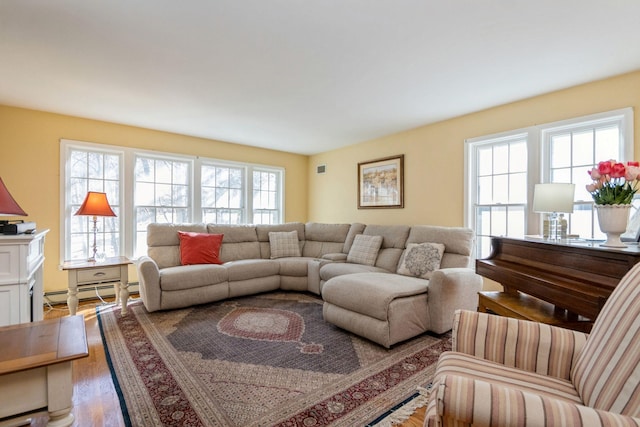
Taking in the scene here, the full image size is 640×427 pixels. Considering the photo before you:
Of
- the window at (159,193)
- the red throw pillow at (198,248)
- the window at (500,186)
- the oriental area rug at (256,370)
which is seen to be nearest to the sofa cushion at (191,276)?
the red throw pillow at (198,248)

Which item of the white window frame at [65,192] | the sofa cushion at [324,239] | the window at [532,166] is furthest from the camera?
the sofa cushion at [324,239]

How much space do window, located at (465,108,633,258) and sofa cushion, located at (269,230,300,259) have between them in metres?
2.50

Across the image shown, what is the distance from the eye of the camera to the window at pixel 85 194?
3.78 metres

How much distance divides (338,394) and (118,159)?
418 cm

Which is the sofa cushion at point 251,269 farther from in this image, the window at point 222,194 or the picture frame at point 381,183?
the picture frame at point 381,183

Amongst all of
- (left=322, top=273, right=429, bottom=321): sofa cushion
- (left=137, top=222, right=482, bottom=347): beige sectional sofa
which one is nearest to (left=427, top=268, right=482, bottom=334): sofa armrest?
(left=137, top=222, right=482, bottom=347): beige sectional sofa

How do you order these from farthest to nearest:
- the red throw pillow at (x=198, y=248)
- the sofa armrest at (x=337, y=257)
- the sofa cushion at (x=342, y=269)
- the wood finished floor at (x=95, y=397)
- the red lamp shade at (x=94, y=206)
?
the sofa armrest at (x=337, y=257), the red throw pillow at (x=198, y=248), the sofa cushion at (x=342, y=269), the red lamp shade at (x=94, y=206), the wood finished floor at (x=95, y=397)

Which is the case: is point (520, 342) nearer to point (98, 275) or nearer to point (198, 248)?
point (198, 248)

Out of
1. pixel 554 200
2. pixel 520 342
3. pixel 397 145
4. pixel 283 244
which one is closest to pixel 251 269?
pixel 283 244

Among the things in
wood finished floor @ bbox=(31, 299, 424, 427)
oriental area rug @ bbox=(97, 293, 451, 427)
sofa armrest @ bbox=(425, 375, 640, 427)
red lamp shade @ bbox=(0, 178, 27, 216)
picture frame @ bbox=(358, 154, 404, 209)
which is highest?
picture frame @ bbox=(358, 154, 404, 209)

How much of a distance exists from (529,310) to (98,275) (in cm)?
392

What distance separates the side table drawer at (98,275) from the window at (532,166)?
4123mm

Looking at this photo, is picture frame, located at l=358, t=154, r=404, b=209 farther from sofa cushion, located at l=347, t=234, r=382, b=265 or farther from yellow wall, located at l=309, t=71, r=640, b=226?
sofa cushion, located at l=347, t=234, r=382, b=265

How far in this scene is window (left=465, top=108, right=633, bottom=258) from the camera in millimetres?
2717
